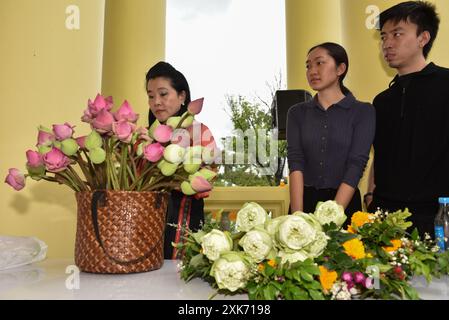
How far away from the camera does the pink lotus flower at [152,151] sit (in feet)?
2.79

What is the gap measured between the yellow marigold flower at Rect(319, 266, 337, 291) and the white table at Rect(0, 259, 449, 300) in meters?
0.13

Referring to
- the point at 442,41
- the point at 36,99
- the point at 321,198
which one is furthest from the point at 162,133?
the point at 36,99

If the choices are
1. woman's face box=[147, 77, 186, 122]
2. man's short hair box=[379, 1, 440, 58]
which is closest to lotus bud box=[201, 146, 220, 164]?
woman's face box=[147, 77, 186, 122]

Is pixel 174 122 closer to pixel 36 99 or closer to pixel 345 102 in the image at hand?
pixel 345 102

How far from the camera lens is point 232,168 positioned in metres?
3.10

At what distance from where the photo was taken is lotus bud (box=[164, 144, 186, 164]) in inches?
33.5

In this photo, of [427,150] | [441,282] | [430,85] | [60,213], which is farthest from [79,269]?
[60,213]

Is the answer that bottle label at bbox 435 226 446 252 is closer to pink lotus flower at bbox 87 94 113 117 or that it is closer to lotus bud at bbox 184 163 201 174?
lotus bud at bbox 184 163 201 174

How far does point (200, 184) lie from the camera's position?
0.87 m

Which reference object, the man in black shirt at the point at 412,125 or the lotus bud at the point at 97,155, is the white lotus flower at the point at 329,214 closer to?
the lotus bud at the point at 97,155

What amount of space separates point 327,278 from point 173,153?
37 centimetres

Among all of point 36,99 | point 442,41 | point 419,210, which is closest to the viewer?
point 419,210

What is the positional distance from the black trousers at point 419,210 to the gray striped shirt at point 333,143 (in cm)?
13

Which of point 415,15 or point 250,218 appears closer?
point 250,218
